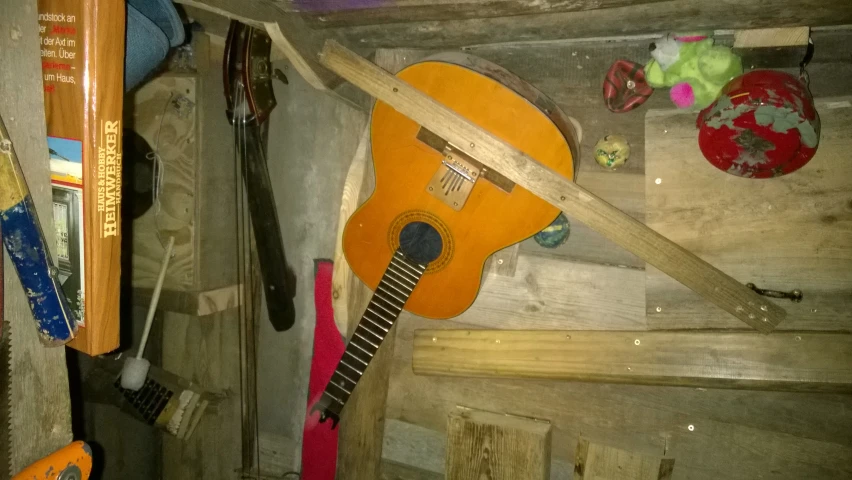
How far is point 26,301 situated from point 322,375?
124 cm

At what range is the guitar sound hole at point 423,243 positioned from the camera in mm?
1594

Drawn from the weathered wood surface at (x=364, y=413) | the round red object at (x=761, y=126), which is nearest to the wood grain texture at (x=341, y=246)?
the weathered wood surface at (x=364, y=413)

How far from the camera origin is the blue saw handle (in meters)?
1.01

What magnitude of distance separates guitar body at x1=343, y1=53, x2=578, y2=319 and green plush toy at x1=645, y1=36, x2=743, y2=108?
0.98ft

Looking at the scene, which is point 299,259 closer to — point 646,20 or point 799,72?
point 646,20

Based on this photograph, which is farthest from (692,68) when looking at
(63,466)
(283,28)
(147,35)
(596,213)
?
(63,466)

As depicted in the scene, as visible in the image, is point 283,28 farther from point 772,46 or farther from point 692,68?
point 772,46

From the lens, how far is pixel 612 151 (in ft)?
5.15

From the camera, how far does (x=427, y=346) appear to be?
1780mm

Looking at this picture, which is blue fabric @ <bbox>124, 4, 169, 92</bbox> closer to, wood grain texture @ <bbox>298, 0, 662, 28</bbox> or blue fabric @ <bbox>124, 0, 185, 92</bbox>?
blue fabric @ <bbox>124, 0, 185, 92</bbox>

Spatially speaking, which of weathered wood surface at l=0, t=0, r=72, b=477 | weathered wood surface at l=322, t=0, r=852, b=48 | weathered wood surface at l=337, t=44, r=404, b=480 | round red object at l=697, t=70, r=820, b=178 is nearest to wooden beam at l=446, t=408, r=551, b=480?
weathered wood surface at l=337, t=44, r=404, b=480

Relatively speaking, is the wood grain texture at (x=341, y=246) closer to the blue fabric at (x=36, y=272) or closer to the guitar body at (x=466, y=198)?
the guitar body at (x=466, y=198)

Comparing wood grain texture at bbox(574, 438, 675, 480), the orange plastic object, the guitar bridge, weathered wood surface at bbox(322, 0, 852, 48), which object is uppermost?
weathered wood surface at bbox(322, 0, 852, 48)

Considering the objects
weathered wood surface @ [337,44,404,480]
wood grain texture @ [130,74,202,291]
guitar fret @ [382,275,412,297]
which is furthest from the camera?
wood grain texture @ [130,74,202,291]
